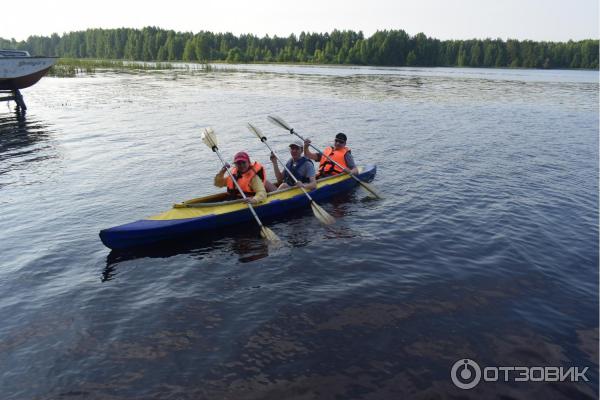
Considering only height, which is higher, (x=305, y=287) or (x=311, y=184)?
(x=311, y=184)

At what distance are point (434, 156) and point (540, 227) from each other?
7841 millimetres

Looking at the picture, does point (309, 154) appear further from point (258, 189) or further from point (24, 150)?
point (24, 150)

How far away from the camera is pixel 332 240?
32.3 feet

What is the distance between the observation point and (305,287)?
7770mm

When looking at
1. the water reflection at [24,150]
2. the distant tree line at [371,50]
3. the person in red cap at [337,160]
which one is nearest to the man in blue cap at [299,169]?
the person in red cap at [337,160]

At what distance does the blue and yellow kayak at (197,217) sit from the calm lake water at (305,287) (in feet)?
1.02

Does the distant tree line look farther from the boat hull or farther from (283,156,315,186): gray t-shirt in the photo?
(283,156,315,186): gray t-shirt

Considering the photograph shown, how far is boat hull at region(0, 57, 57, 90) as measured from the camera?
2594cm

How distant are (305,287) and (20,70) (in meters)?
27.7

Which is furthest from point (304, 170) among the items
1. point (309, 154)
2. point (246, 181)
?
point (309, 154)

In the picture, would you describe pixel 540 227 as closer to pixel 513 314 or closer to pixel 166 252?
pixel 513 314

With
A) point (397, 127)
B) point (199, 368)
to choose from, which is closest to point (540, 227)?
point (199, 368)

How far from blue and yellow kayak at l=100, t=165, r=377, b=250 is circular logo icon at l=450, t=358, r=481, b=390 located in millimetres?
5765

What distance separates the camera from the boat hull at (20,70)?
25938 millimetres
